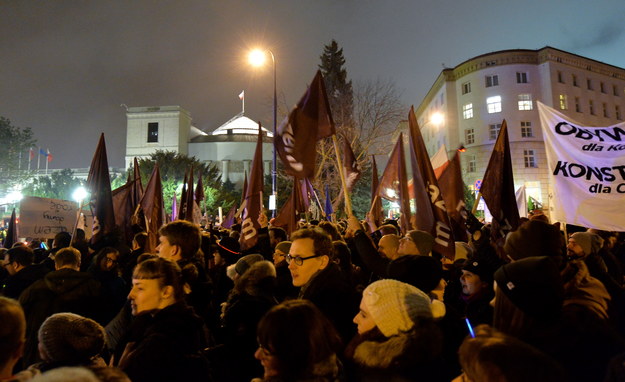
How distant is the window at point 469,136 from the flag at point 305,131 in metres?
48.8

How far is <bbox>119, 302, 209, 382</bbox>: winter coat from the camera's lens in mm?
2447

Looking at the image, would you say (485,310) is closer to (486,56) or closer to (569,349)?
(569,349)

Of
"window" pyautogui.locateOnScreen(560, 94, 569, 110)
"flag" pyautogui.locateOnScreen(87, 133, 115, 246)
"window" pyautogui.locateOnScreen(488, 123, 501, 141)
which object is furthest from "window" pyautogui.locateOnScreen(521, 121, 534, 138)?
"flag" pyautogui.locateOnScreen(87, 133, 115, 246)

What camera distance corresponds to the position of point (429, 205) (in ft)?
19.3

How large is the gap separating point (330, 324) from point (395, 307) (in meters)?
0.37

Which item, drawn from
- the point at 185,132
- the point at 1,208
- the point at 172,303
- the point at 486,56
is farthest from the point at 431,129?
the point at 172,303

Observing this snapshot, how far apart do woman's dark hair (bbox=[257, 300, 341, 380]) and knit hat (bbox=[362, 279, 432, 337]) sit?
1.04 ft

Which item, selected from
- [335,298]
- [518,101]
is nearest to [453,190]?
[335,298]

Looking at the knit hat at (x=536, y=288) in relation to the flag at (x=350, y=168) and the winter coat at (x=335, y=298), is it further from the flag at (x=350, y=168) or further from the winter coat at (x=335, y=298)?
the flag at (x=350, y=168)

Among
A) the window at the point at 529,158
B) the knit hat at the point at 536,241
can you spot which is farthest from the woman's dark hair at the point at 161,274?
the window at the point at 529,158

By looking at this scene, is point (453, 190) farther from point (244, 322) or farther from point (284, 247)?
point (244, 322)

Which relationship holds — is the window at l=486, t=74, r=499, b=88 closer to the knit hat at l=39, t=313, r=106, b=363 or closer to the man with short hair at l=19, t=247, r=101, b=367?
the man with short hair at l=19, t=247, r=101, b=367

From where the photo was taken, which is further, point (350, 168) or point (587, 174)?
point (350, 168)

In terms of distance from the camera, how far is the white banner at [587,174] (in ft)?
20.6
